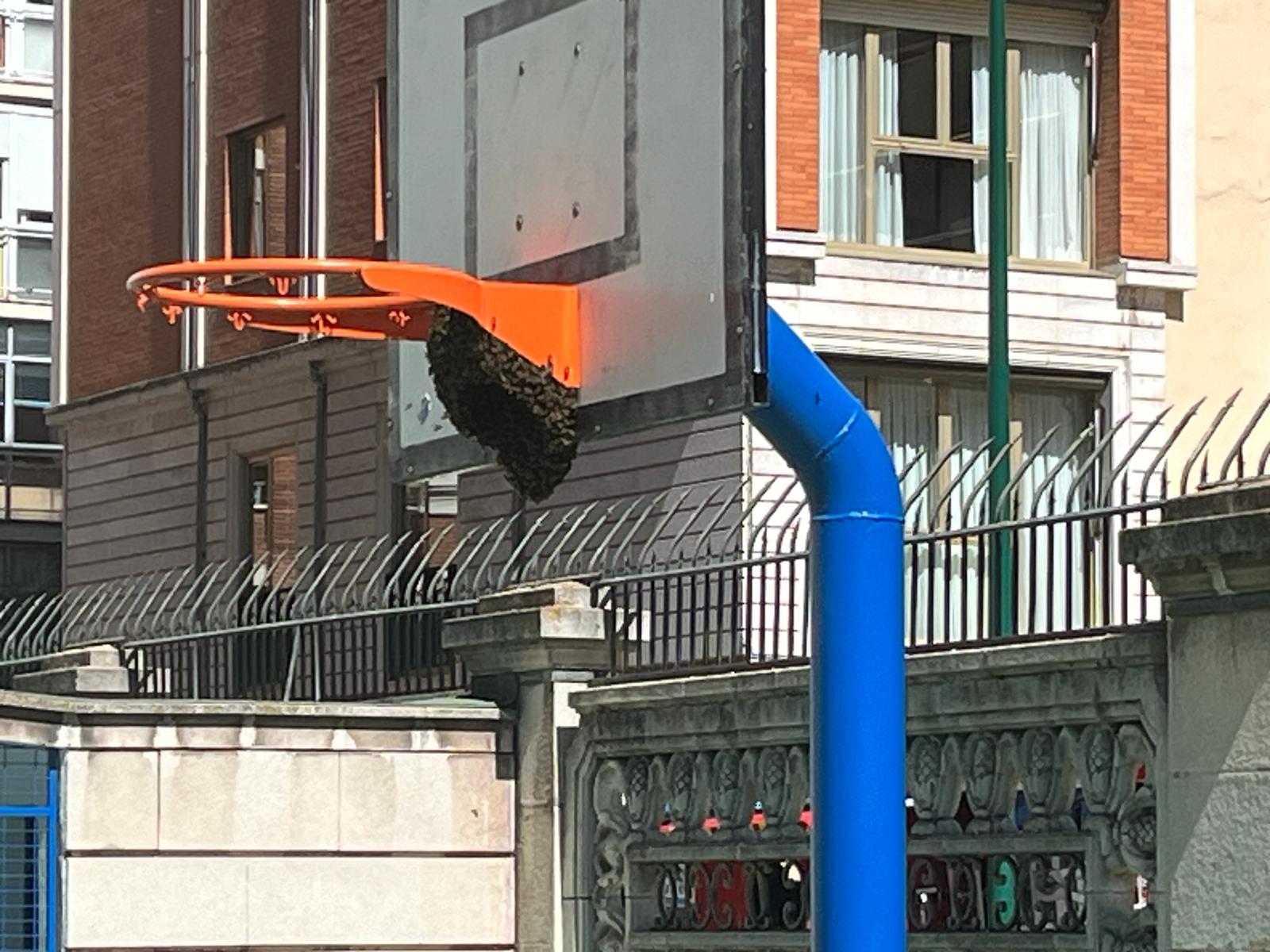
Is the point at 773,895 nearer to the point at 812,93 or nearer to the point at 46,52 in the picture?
the point at 812,93

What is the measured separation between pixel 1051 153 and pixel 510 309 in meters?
23.7

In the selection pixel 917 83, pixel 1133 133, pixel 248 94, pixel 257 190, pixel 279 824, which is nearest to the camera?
pixel 279 824

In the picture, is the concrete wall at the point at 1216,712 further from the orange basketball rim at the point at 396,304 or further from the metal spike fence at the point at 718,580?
the orange basketball rim at the point at 396,304

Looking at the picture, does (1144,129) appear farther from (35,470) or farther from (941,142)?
(35,470)

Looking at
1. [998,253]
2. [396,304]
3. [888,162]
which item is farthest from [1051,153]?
[396,304]

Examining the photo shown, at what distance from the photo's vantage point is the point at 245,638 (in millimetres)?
29719

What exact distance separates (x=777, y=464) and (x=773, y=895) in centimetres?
1421

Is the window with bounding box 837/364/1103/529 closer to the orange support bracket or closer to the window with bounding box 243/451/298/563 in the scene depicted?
the window with bounding box 243/451/298/563

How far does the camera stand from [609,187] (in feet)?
30.9

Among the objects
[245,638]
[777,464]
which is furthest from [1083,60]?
[245,638]

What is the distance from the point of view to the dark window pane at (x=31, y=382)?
195 feet

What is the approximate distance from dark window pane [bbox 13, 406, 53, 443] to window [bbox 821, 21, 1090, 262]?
30.5 meters

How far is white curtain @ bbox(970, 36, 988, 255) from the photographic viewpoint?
3180 cm

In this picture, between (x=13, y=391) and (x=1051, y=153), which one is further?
(x=13, y=391)
